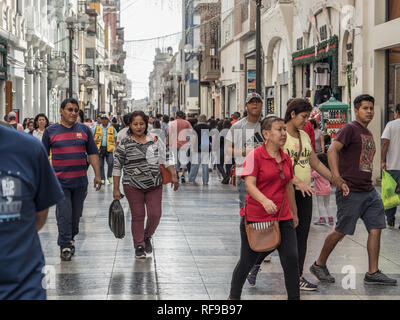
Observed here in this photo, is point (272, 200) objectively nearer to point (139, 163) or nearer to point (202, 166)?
point (139, 163)

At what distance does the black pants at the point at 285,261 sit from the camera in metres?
5.88

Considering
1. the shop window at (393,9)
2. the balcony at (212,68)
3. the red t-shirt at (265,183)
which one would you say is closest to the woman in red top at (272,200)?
the red t-shirt at (265,183)

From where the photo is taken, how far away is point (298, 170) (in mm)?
7102

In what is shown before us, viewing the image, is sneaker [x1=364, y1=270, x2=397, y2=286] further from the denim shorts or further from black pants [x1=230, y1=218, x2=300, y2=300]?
black pants [x1=230, y1=218, x2=300, y2=300]

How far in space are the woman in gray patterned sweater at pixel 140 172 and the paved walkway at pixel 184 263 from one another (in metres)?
0.43

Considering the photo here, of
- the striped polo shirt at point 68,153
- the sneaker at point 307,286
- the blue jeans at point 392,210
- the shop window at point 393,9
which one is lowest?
the sneaker at point 307,286

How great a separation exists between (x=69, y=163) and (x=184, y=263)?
5.62ft

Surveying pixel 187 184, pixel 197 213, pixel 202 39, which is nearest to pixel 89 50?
pixel 202 39

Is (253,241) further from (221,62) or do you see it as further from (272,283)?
(221,62)

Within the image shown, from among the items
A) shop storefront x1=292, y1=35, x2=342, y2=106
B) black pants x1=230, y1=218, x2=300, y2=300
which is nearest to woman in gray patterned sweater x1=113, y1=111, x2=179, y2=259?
black pants x1=230, y1=218, x2=300, y2=300

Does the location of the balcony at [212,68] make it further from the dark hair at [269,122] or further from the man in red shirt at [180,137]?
the dark hair at [269,122]

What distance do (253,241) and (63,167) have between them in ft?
11.0

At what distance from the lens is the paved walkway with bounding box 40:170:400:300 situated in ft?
22.4

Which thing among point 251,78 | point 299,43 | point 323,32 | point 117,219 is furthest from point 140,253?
point 251,78
